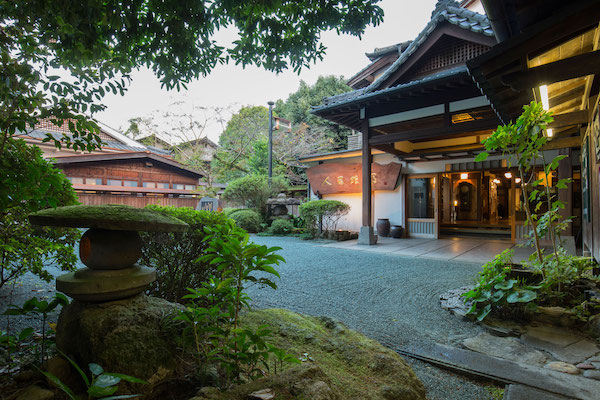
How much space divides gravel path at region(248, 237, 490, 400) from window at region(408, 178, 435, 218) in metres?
4.70

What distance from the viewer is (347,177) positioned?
1236cm

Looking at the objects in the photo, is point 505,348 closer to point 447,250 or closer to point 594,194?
point 594,194

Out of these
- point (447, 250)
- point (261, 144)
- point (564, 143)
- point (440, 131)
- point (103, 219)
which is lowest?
point (447, 250)

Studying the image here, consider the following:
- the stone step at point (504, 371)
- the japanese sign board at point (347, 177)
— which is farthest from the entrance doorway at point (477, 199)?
the stone step at point (504, 371)

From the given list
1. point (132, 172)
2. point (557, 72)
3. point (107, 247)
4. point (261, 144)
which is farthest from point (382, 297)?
point (261, 144)

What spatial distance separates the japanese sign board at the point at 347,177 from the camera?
37.1 ft

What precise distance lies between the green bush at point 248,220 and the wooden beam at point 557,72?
10879mm

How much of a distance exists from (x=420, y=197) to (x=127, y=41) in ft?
34.8

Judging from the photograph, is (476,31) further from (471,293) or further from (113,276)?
(113,276)

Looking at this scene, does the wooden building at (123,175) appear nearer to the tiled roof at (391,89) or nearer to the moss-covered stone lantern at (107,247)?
the tiled roof at (391,89)

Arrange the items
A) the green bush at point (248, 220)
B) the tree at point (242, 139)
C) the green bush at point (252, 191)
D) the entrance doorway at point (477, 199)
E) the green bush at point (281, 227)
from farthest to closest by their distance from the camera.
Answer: the tree at point (242, 139) → the entrance doorway at point (477, 199) → the green bush at point (252, 191) → the green bush at point (248, 220) → the green bush at point (281, 227)

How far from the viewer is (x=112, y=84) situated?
2.34 metres

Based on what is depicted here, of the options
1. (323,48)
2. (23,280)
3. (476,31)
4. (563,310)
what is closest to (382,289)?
(563,310)

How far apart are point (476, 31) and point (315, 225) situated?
7.46 meters
